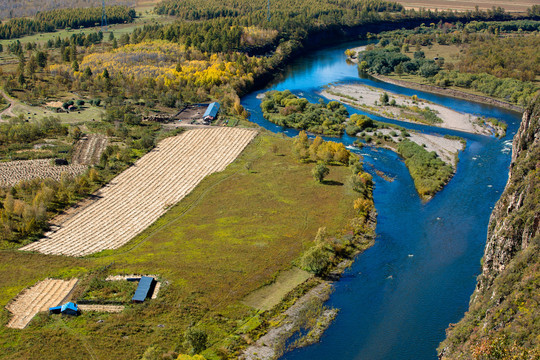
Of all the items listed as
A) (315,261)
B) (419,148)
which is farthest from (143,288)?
(419,148)

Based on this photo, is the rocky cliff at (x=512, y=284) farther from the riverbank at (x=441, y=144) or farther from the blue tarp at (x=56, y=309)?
the blue tarp at (x=56, y=309)

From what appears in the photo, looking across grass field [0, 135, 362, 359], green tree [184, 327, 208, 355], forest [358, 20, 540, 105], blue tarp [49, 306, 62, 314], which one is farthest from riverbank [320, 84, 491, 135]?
blue tarp [49, 306, 62, 314]

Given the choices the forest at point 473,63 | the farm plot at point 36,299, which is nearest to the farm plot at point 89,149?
the farm plot at point 36,299

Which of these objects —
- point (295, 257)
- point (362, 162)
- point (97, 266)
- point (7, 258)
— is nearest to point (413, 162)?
point (362, 162)

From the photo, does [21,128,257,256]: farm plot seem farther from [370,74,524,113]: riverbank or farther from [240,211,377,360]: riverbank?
[370,74,524,113]: riverbank

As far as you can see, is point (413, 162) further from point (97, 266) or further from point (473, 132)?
point (97, 266)
